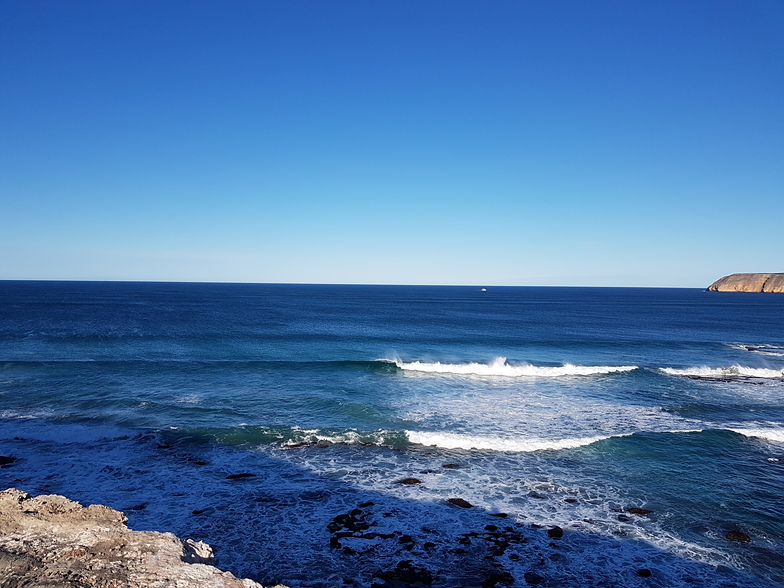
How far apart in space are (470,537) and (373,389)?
16.6 metres

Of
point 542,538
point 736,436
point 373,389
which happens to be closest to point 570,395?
point 736,436

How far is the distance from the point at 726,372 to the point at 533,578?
33.2m

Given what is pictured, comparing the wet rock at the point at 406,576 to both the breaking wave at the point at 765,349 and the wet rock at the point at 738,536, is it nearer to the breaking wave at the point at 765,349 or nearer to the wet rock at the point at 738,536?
the wet rock at the point at 738,536

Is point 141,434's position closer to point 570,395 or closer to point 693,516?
point 693,516

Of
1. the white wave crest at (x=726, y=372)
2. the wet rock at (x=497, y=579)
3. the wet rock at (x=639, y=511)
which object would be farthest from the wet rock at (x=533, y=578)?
the white wave crest at (x=726, y=372)

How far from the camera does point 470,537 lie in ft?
40.3

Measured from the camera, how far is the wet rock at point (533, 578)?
1052cm

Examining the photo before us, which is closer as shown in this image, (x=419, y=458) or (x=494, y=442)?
(x=419, y=458)

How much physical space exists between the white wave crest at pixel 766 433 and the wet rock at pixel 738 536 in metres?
10.0

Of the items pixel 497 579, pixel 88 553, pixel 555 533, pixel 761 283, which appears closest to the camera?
pixel 88 553

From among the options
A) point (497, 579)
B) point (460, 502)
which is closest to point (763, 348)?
point (460, 502)

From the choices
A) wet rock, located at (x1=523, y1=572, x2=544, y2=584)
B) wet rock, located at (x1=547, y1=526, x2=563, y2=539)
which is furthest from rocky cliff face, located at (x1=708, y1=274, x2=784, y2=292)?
wet rock, located at (x1=523, y1=572, x2=544, y2=584)

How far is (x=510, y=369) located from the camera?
3491cm

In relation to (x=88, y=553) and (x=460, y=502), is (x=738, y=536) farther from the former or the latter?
(x=88, y=553)
